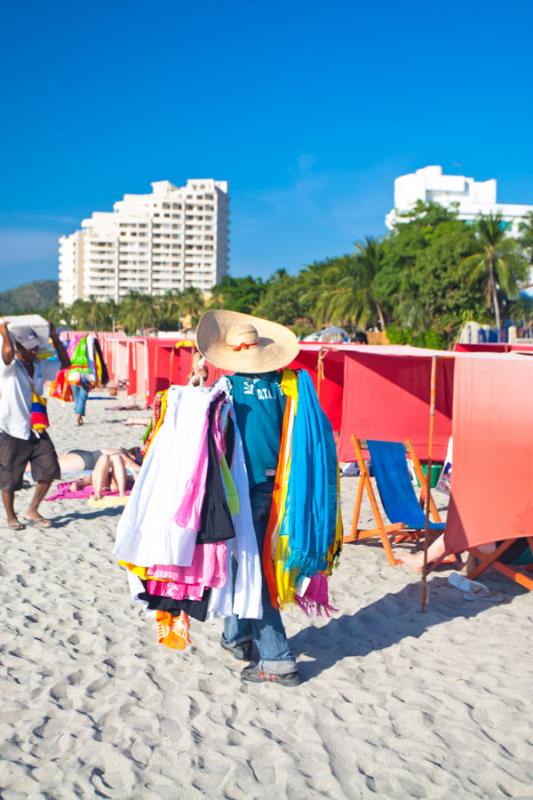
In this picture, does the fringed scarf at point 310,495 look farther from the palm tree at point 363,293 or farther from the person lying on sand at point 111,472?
the palm tree at point 363,293

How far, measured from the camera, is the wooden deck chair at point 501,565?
16.0 ft

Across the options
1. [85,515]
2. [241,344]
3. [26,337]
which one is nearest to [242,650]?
[241,344]

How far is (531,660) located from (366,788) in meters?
1.56

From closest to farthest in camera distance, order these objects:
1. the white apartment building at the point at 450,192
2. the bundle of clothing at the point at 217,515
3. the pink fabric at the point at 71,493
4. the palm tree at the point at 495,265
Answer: the bundle of clothing at the point at 217,515
the pink fabric at the point at 71,493
the palm tree at the point at 495,265
the white apartment building at the point at 450,192

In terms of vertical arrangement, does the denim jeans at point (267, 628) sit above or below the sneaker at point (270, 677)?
above

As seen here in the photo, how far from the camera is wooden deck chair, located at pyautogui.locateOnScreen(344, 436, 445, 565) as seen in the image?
581 cm

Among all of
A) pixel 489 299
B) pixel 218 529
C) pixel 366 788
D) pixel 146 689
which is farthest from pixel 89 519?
pixel 489 299

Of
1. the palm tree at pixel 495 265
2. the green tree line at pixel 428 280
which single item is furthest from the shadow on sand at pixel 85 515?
the palm tree at pixel 495 265

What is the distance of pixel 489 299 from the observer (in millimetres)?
40312

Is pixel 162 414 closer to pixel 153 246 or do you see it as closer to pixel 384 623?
pixel 384 623

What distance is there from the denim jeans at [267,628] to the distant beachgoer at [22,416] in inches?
120

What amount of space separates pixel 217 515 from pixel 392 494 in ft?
10.0

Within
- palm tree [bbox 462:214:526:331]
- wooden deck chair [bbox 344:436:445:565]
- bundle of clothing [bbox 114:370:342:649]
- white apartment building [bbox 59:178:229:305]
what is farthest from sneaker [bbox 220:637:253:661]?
white apartment building [bbox 59:178:229:305]

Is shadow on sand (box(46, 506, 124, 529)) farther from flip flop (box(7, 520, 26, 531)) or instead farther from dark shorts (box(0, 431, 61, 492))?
dark shorts (box(0, 431, 61, 492))
